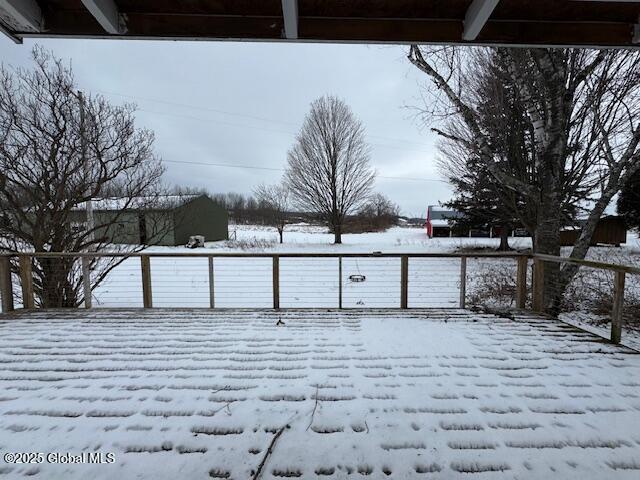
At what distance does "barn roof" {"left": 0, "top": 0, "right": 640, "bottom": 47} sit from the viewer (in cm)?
191

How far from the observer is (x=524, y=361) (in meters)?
2.82

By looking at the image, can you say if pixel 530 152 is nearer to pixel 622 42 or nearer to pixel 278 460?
pixel 622 42

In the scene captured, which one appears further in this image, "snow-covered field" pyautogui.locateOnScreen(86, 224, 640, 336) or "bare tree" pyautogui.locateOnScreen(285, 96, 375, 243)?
"bare tree" pyautogui.locateOnScreen(285, 96, 375, 243)

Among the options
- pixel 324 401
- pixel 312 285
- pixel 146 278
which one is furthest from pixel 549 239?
pixel 146 278

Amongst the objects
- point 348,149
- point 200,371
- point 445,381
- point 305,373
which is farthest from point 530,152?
point 348,149

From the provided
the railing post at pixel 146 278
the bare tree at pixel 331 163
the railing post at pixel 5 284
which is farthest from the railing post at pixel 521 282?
the bare tree at pixel 331 163

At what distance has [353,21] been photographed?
1.99m

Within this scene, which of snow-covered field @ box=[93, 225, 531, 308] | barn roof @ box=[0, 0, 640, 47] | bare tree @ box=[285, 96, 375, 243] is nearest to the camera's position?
barn roof @ box=[0, 0, 640, 47]

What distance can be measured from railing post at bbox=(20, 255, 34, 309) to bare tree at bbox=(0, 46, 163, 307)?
3.55ft

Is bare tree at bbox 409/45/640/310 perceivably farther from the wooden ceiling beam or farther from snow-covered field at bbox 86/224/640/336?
the wooden ceiling beam

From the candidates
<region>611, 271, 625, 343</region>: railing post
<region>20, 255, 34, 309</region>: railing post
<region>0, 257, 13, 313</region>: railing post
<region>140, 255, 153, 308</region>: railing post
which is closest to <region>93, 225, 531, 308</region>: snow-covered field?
<region>140, 255, 153, 308</region>: railing post

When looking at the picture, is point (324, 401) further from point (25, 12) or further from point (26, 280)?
point (26, 280)

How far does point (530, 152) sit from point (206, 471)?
7.92 meters

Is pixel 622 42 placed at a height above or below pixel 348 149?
below
